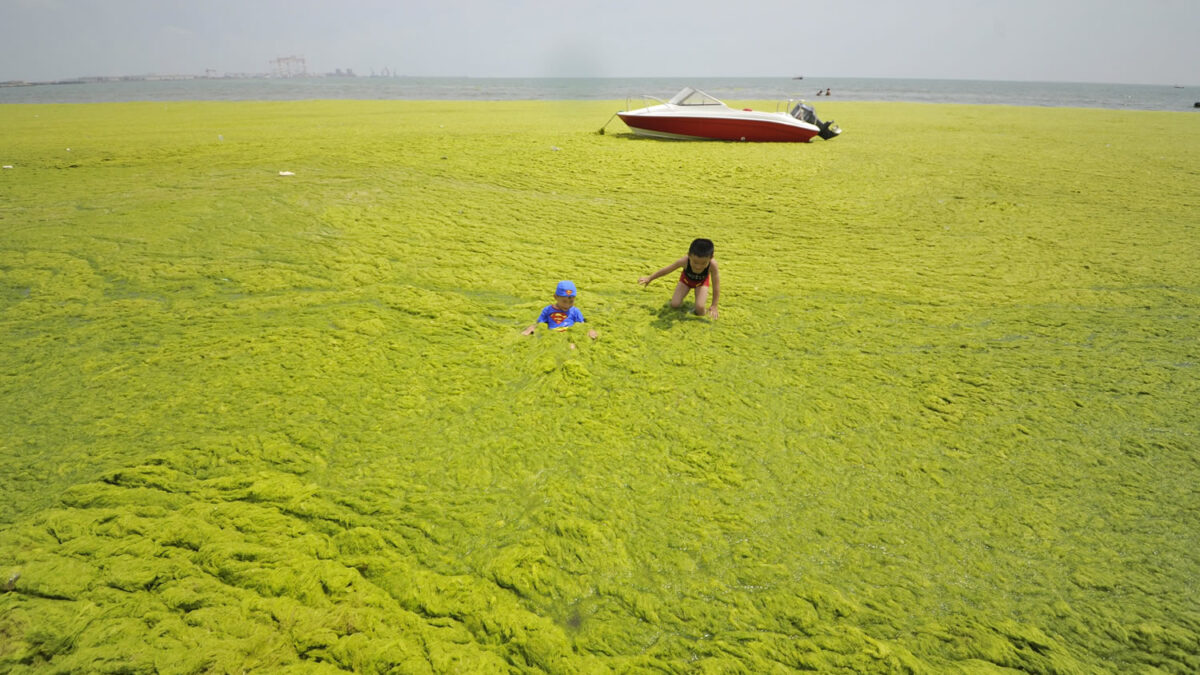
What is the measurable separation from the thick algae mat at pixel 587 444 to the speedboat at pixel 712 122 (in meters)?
4.20

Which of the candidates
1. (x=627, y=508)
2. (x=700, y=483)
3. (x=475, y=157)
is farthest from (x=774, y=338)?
(x=475, y=157)

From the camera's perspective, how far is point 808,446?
2.29m

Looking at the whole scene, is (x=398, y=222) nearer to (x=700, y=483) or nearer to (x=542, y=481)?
(x=542, y=481)

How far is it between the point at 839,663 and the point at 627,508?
2.68 feet

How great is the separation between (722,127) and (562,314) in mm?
6781

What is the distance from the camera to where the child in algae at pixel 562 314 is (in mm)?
3064

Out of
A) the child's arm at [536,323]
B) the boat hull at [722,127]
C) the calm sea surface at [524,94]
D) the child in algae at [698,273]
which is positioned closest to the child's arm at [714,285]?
the child in algae at [698,273]

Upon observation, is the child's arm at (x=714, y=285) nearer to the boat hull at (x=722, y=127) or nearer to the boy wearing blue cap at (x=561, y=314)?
the boy wearing blue cap at (x=561, y=314)

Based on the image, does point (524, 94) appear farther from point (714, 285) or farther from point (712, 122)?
point (714, 285)

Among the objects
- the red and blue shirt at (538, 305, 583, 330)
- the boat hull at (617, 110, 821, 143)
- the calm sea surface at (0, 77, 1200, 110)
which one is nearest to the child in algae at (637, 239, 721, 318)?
the red and blue shirt at (538, 305, 583, 330)

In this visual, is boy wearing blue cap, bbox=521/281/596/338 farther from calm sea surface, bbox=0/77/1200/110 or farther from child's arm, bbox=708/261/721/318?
calm sea surface, bbox=0/77/1200/110

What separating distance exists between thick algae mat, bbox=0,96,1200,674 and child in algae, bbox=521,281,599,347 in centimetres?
12

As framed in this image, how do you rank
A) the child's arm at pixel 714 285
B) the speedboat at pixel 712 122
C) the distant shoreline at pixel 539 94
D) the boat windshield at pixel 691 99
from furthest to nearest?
the distant shoreline at pixel 539 94, the boat windshield at pixel 691 99, the speedboat at pixel 712 122, the child's arm at pixel 714 285

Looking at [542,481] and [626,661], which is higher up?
[542,481]
